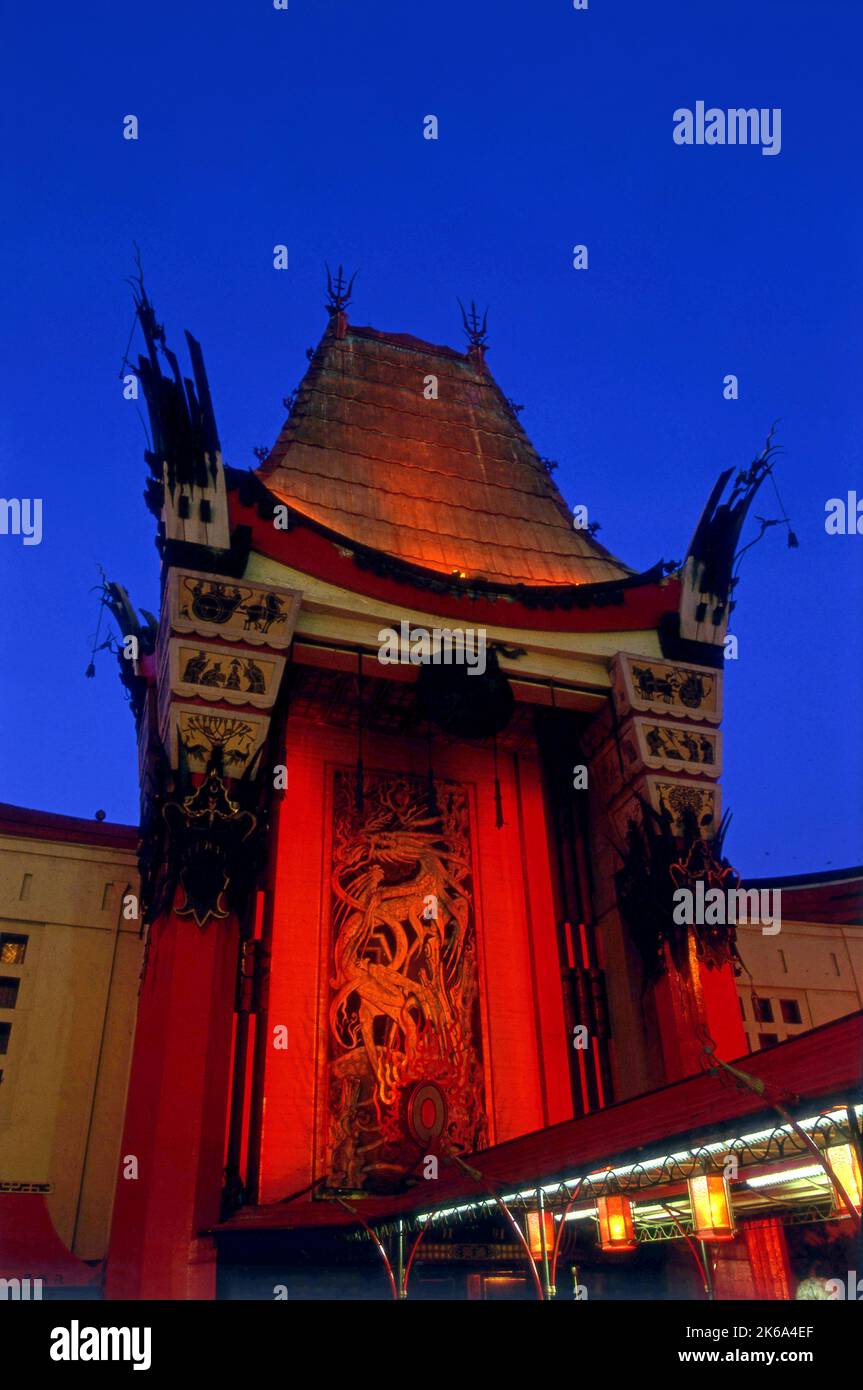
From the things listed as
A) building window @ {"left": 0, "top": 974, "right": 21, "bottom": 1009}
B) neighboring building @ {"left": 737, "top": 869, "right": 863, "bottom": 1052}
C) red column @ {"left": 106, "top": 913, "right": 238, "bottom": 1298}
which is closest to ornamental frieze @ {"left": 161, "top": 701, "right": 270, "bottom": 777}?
red column @ {"left": 106, "top": 913, "right": 238, "bottom": 1298}

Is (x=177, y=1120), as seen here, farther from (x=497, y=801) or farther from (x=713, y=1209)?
(x=713, y=1209)

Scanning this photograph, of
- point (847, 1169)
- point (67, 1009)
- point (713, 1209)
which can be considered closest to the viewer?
point (847, 1169)

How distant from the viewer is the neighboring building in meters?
17.1

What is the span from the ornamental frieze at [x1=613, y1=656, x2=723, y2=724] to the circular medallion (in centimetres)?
555

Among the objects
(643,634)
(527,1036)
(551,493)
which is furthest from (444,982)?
(551,493)

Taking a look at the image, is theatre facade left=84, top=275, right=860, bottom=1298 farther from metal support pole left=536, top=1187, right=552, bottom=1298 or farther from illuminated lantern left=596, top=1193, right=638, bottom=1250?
illuminated lantern left=596, top=1193, right=638, bottom=1250

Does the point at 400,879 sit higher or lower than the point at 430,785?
lower

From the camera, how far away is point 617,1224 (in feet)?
25.1

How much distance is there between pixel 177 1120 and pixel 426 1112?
322 cm

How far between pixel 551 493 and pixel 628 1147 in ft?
45.2

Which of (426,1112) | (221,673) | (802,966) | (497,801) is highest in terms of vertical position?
(221,673)

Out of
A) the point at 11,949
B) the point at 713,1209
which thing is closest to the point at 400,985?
the point at 11,949
